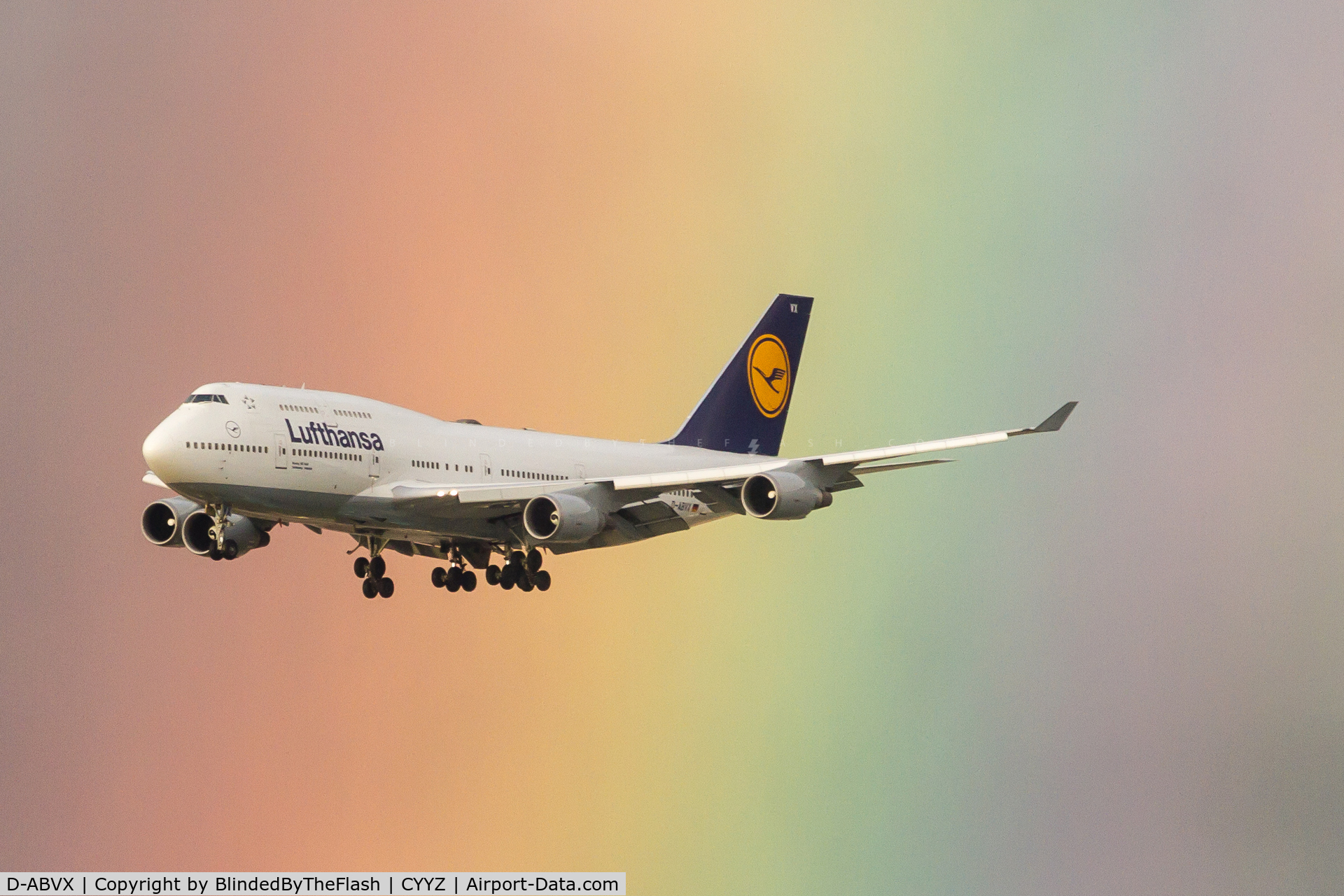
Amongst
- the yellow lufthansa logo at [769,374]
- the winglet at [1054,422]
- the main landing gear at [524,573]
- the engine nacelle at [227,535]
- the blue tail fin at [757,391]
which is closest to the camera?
the winglet at [1054,422]

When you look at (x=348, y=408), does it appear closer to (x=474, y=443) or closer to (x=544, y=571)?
(x=474, y=443)

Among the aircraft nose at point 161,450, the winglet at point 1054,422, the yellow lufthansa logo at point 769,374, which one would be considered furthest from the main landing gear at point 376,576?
the winglet at point 1054,422

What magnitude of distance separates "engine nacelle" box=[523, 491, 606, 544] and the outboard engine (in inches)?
413

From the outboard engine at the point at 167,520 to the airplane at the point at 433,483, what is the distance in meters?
0.04

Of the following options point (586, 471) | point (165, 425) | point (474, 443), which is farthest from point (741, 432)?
point (165, 425)

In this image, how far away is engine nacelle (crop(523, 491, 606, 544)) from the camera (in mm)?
51281

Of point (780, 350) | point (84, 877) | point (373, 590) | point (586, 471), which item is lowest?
point (84, 877)

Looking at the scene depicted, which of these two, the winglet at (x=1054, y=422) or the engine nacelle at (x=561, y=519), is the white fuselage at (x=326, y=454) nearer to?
the engine nacelle at (x=561, y=519)

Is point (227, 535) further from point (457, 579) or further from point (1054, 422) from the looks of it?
point (1054, 422)

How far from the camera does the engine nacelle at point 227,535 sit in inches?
2005

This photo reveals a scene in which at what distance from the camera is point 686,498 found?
5703 centimetres

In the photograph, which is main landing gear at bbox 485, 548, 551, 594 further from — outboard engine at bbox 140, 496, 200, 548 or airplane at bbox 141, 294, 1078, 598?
outboard engine at bbox 140, 496, 200, 548

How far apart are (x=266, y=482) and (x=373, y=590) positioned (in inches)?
356

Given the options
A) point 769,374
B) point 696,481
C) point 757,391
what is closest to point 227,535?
point 696,481
